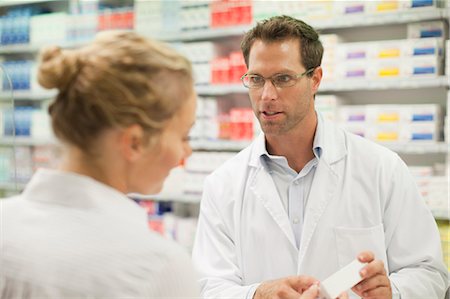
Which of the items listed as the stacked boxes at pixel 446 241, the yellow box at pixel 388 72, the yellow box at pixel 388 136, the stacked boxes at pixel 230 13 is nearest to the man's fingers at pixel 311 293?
the stacked boxes at pixel 446 241

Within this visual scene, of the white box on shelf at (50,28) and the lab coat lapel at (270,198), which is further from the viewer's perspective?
the white box on shelf at (50,28)

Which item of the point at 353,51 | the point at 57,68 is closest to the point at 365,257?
the point at 57,68

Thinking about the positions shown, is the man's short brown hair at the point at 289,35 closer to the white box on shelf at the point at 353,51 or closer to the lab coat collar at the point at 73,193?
the lab coat collar at the point at 73,193

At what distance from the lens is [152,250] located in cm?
89

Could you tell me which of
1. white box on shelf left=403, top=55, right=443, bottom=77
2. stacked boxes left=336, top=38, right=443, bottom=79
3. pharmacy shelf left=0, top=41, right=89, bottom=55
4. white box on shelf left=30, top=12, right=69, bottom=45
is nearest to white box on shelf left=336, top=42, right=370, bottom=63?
stacked boxes left=336, top=38, right=443, bottom=79

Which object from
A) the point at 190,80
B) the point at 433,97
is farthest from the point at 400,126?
the point at 190,80

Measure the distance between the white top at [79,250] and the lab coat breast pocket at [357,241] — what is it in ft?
3.87

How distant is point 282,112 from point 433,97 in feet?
7.31

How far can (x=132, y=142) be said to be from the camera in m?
0.96

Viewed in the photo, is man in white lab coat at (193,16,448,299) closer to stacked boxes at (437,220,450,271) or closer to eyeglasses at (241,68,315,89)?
eyeglasses at (241,68,315,89)

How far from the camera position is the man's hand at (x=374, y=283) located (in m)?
1.64

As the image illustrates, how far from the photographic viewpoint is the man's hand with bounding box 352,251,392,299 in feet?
5.39

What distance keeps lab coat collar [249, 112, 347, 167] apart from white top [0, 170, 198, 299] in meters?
1.28

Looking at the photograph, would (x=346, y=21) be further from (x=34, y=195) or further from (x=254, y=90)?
(x=34, y=195)
